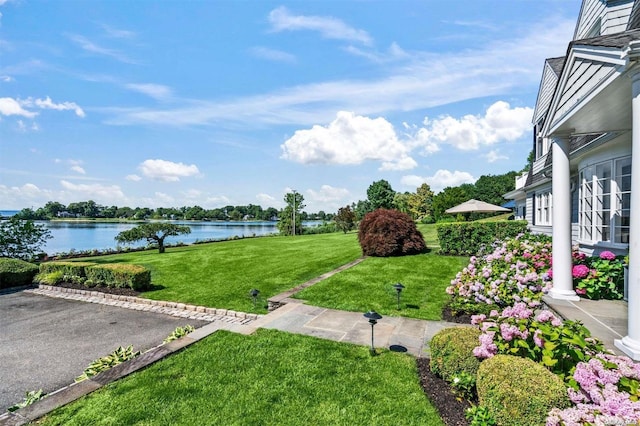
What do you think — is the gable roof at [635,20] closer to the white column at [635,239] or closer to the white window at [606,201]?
the white column at [635,239]

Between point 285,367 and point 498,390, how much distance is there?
264 centimetres

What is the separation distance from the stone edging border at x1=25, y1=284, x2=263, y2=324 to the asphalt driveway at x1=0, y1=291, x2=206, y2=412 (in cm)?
31

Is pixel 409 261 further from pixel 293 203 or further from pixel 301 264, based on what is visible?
pixel 293 203

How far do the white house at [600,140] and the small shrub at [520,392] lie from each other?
1319 mm

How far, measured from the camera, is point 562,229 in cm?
537

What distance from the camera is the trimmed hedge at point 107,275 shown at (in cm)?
979

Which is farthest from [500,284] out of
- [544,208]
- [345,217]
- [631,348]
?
[345,217]

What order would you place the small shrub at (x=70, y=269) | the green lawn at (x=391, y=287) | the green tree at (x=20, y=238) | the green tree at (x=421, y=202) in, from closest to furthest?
the green lawn at (x=391, y=287)
the small shrub at (x=70, y=269)
the green tree at (x=20, y=238)
the green tree at (x=421, y=202)

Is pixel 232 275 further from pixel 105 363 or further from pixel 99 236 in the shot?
pixel 99 236

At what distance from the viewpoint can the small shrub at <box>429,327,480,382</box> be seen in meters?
3.52

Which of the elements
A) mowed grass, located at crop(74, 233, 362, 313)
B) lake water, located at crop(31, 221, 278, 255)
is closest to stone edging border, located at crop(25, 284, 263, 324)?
mowed grass, located at crop(74, 233, 362, 313)

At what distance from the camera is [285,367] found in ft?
13.9

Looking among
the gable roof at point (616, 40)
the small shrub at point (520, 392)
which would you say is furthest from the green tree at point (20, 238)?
the gable roof at point (616, 40)

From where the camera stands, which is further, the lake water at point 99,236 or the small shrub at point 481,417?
the lake water at point 99,236
